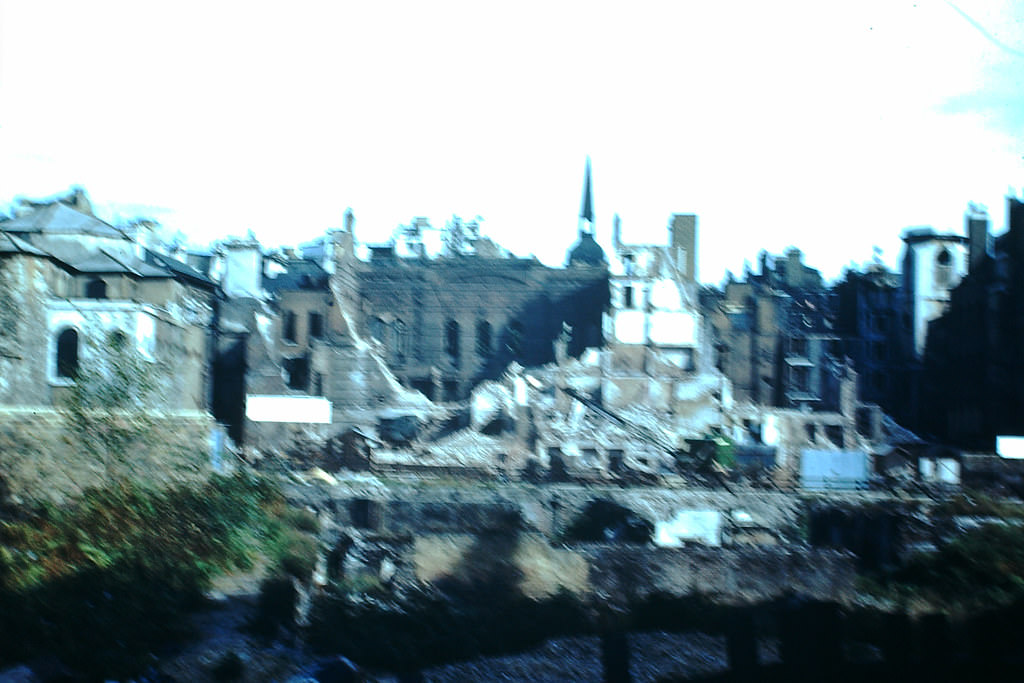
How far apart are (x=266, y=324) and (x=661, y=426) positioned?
3171 millimetres

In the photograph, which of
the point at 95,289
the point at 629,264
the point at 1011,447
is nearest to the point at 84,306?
the point at 95,289

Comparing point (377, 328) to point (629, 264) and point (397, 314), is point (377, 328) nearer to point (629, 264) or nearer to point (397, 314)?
point (397, 314)

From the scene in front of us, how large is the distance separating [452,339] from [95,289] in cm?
271

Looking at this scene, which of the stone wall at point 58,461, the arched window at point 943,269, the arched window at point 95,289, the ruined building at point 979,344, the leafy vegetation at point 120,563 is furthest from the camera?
the arched window at point 943,269

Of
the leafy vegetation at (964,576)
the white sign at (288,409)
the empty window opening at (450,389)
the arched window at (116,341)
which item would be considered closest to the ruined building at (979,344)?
the leafy vegetation at (964,576)

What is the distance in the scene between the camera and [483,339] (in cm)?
877

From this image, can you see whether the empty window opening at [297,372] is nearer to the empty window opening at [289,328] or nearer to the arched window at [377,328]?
the empty window opening at [289,328]

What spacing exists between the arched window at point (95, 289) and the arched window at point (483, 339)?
9.29 ft

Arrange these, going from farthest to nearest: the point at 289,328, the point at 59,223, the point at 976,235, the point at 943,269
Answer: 1. the point at 943,269
2. the point at 976,235
3. the point at 289,328
4. the point at 59,223

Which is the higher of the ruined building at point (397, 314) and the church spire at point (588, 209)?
the church spire at point (588, 209)

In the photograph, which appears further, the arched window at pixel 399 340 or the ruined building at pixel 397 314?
the arched window at pixel 399 340

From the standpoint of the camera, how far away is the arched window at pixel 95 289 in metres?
8.27

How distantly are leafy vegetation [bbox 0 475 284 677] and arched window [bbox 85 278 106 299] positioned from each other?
140cm

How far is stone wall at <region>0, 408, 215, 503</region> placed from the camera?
813cm
